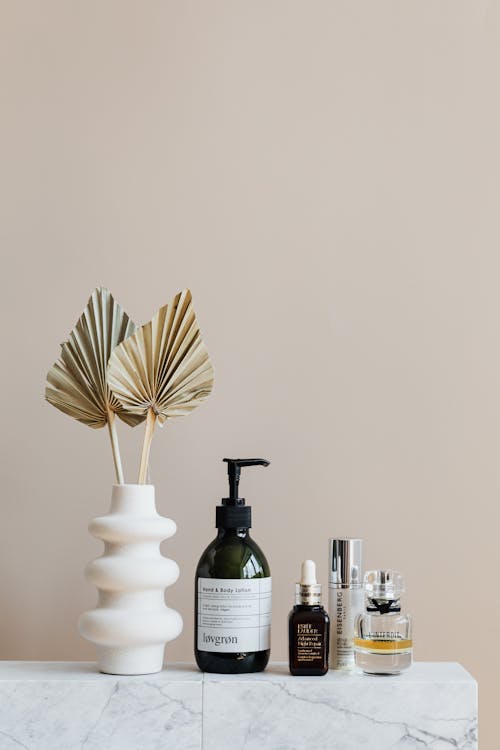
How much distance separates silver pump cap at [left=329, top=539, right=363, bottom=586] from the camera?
3.05 feet

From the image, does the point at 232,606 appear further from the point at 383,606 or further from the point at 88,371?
the point at 88,371

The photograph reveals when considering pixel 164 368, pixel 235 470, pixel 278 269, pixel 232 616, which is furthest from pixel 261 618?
pixel 278 269

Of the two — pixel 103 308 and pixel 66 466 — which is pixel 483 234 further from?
pixel 66 466

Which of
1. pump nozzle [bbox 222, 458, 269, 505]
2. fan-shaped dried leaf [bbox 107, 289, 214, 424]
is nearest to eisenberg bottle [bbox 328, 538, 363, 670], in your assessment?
pump nozzle [bbox 222, 458, 269, 505]

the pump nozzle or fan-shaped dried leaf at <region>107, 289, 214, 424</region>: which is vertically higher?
fan-shaped dried leaf at <region>107, 289, 214, 424</region>

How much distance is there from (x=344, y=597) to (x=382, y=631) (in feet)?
0.19

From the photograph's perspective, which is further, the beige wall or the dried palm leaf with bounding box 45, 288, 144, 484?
the beige wall

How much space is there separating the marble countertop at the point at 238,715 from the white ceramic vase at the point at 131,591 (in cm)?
4

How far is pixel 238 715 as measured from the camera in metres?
0.85

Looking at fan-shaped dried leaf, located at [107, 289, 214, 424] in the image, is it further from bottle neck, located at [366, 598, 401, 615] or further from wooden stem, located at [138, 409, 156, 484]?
bottle neck, located at [366, 598, 401, 615]

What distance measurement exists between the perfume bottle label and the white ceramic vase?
0.03m

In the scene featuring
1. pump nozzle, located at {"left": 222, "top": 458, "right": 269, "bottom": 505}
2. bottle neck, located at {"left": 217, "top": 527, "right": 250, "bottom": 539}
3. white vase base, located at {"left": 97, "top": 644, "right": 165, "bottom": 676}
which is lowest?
white vase base, located at {"left": 97, "top": 644, "right": 165, "bottom": 676}

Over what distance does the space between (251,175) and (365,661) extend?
564 mm

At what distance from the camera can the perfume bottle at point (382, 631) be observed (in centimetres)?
88
